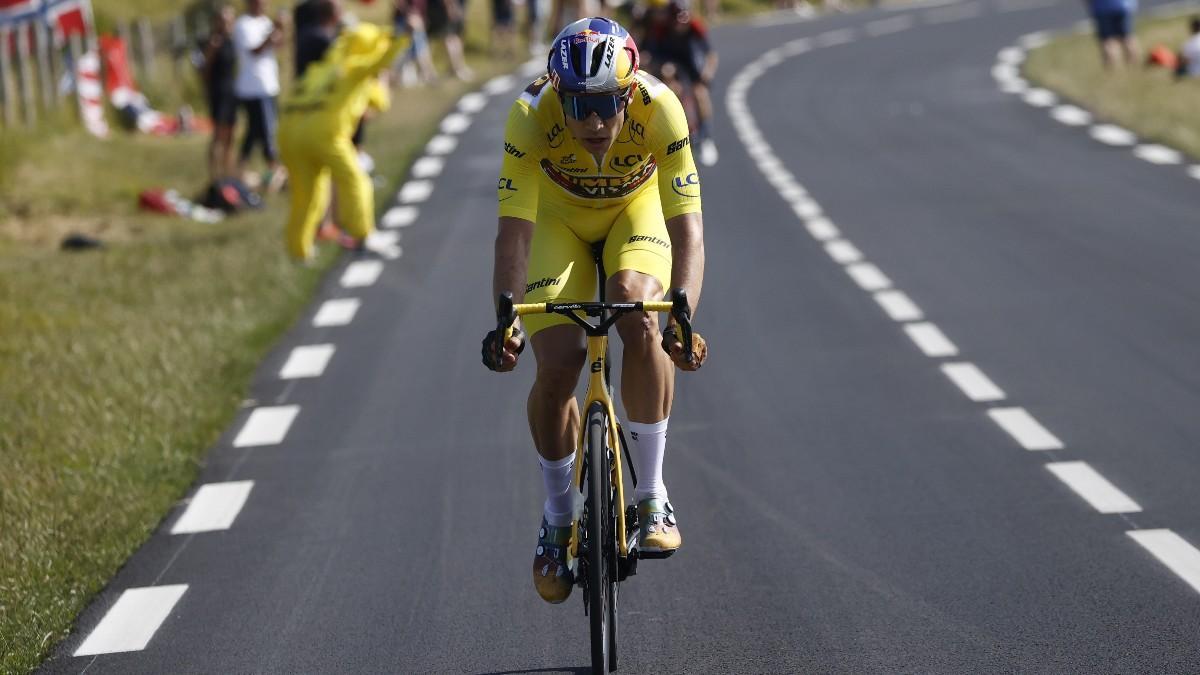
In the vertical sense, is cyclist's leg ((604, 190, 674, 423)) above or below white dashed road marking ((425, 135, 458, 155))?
above

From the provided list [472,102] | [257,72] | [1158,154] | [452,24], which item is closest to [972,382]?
[257,72]

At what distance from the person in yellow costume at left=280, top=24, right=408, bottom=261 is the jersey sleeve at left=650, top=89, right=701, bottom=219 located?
8162 mm

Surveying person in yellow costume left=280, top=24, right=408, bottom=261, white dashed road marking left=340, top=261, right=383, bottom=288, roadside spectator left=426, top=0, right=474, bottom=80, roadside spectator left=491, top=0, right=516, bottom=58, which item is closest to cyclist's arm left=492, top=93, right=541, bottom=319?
white dashed road marking left=340, top=261, right=383, bottom=288

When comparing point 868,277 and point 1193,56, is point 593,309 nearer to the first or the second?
point 868,277

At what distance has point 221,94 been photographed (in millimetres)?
18031

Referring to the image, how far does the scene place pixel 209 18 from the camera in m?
33.1

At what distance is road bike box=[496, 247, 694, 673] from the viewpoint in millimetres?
5828

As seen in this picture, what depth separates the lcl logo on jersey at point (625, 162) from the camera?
6590 millimetres

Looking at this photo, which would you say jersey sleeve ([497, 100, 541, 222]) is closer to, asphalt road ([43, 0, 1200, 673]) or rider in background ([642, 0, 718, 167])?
asphalt road ([43, 0, 1200, 673])

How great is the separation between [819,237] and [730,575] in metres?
8.53

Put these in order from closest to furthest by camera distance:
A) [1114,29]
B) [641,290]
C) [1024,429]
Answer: [641,290] < [1024,429] < [1114,29]

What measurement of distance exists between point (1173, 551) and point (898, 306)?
5.49 metres

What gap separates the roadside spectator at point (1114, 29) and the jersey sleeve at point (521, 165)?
20825 millimetres

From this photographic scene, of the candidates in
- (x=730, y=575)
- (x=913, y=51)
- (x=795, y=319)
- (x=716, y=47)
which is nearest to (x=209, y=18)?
(x=716, y=47)
